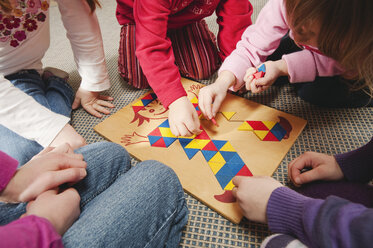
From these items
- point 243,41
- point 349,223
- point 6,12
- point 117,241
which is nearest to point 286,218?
point 349,223

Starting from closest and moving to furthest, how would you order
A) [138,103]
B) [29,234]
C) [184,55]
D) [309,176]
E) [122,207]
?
[29,234], [122,207], [309,176], [138,103], [184,55]

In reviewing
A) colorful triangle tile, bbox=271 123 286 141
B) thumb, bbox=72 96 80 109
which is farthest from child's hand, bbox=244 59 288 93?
→ thumb, bbox=72 96 80 109

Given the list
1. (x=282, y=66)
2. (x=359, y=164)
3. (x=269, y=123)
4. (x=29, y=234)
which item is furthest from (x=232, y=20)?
(x=29, y=234)

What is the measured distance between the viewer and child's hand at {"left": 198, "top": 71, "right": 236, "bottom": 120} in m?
0.67

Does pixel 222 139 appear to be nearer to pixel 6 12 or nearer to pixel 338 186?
pixel 338 186

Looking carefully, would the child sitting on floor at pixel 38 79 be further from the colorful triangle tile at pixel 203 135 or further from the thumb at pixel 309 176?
the thumb at pixel 309 176

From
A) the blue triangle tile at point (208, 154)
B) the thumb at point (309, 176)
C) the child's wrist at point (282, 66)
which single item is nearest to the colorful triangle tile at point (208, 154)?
the blue triangle tile at point (208, 154)

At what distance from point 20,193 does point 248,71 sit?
24.2 inches

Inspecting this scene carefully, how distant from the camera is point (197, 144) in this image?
0.67 metres

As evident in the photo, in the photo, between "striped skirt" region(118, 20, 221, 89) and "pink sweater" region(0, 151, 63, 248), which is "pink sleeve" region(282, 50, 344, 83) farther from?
"pink sweater" region(0, 151, 63, 248)

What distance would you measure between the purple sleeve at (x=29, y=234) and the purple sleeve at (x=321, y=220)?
0.35 m

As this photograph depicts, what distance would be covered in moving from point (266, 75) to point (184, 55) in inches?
14.6

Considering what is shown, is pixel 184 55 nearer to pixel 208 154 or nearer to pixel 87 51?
pixel 87 51

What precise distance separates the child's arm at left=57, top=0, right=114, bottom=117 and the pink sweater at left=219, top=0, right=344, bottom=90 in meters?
0.42
